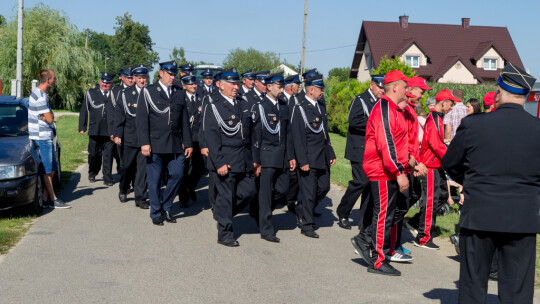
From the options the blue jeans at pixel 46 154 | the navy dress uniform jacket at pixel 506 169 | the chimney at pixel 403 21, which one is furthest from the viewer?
the chimney at pixel 403 21

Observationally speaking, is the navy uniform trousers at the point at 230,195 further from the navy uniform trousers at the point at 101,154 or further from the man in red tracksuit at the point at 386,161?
the navy uniform trousers at the point at 101,154

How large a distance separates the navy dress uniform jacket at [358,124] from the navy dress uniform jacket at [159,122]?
8.08 feet

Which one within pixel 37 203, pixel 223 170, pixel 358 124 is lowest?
pixel 37 203

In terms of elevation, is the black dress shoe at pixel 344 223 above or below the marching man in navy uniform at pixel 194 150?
below

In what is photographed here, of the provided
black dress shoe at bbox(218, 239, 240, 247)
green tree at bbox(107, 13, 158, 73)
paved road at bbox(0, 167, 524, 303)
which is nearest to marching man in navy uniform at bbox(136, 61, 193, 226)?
paved road at bbox(0, 167, 524, 303)

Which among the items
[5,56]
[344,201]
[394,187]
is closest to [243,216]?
[344,201]

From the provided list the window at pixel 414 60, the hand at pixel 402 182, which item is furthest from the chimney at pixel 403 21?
the hand at pixel 402 182

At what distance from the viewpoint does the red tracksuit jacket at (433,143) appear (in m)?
7.49

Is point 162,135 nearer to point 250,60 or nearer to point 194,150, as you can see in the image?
point 194,150

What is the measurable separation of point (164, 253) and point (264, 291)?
1.75 meters

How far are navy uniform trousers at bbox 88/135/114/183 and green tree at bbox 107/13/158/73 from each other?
87.1 metres

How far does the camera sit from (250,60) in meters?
119

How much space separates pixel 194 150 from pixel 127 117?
132cm

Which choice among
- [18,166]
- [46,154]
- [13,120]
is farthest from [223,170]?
[13,120]
